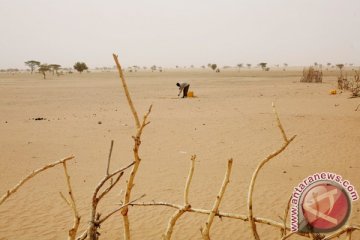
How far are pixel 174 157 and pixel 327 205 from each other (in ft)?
25.8

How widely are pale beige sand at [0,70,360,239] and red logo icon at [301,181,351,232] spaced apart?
4116 mm

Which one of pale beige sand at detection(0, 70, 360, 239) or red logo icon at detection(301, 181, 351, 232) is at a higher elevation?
red logo icon at detection(301, 181, 351, 232)

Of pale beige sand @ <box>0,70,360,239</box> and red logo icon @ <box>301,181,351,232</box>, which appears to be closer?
red logo icon @ <box>301,181,351,232</box>

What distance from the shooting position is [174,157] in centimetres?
892

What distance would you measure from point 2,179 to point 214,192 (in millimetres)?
4745

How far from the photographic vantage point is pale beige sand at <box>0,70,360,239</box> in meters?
5.48

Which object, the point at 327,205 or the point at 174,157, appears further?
the point at 174,157

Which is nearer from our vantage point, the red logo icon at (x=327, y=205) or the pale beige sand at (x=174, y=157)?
the red logo icon at (x=327, y=205)

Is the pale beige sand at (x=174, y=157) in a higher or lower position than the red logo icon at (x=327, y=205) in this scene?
lower

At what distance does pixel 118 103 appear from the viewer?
19562 millimetres

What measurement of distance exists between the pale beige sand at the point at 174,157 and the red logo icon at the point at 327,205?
4116mm

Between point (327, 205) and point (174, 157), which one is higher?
point (327, 205)

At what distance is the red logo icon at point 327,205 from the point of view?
3.62ft

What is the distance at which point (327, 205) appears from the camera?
1129mm
